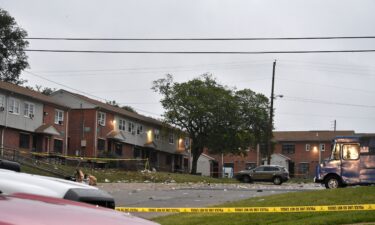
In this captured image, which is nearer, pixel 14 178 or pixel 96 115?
pixel 14 178

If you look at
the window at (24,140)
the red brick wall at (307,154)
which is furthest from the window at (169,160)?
the window at (24,140)

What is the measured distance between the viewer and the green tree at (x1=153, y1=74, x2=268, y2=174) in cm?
7206

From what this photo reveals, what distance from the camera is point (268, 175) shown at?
150 feet

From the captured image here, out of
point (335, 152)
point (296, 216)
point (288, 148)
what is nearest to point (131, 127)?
point (288, 148)

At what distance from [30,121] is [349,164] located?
110 feet

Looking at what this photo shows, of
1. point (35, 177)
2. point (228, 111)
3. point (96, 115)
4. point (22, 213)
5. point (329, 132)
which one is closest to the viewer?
point (22, 213)

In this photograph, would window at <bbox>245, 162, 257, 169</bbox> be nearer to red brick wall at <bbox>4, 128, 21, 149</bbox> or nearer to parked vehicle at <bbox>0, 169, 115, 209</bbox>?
red brick wall at <bbox>4, 128, 21, 149</bbox>

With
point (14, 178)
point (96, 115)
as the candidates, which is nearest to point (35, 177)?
point (14, 178)

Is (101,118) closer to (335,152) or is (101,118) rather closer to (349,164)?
(335,152)

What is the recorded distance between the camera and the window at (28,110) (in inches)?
2102

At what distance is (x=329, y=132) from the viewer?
101 metres

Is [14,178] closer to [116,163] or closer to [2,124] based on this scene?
[2,124]

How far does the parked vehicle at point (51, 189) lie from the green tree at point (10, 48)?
62922 millimetres

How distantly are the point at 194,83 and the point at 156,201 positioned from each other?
167 ft
